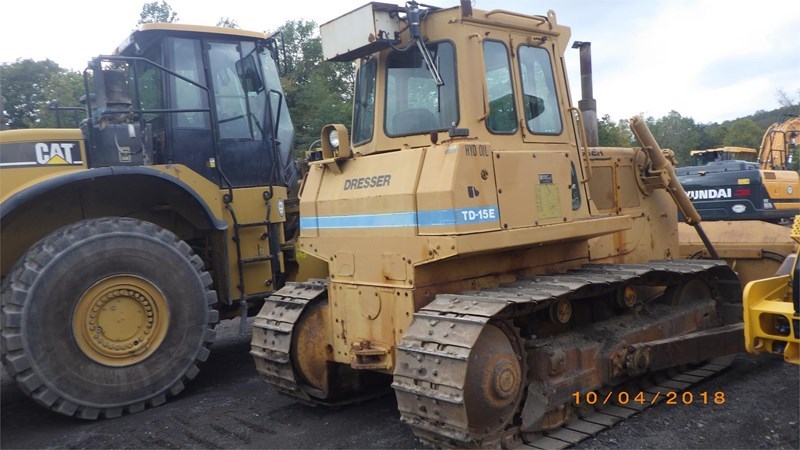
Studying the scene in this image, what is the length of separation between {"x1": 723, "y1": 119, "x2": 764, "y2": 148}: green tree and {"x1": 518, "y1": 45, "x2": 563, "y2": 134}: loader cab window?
44.0 meters

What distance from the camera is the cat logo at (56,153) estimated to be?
569cm

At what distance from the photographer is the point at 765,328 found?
4.26 metres

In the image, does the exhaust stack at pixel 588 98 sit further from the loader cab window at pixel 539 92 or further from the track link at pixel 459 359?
the track link at pixel 459 359

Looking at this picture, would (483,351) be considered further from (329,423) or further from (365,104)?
(365,104)

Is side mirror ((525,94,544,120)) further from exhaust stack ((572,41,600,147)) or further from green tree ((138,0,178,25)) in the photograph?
green tree ((138,0,178,25))

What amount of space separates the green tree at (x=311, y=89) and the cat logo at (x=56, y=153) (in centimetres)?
796

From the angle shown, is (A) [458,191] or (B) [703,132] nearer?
(A) [458,191]

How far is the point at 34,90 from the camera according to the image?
22.4 m

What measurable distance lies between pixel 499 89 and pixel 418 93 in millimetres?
593

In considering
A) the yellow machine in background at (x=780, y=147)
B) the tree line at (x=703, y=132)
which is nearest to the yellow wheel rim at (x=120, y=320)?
the yellow machine in background at (x=780, y=147)

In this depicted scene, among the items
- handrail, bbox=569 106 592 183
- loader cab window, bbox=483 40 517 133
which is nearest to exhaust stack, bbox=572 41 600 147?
handrail, bbox=569 106 592 183

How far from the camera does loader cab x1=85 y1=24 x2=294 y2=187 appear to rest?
239 inches

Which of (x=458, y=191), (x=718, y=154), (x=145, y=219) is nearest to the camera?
(x=458, y=191)
